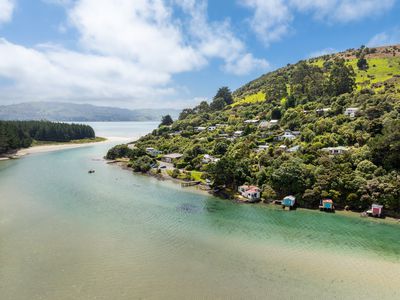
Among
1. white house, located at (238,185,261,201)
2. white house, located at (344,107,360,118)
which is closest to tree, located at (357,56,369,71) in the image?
white house, located at (344,107,360,118)

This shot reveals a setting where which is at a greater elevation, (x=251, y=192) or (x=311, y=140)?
(x=311, y=140)

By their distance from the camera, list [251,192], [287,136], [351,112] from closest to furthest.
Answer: [251,192], [351,112], [287,136]

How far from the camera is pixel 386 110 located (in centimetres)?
6341

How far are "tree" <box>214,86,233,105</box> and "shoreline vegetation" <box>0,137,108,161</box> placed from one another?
64582 millimetres

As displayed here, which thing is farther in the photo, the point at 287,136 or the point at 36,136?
the point at 36,136

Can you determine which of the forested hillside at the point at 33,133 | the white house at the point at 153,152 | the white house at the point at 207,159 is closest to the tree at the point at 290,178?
the white house at the point at 207,159

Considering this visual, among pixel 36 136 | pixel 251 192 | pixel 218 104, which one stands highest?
pixel 218 104

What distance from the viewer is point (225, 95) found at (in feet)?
468

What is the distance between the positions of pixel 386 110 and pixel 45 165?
280 ft

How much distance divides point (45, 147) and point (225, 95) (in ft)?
276

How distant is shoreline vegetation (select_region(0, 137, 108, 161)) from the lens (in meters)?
93.6

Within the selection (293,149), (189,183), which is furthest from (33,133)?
(293,149)

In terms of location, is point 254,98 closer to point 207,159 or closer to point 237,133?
point 237,133

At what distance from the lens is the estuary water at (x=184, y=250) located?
73.4ft
